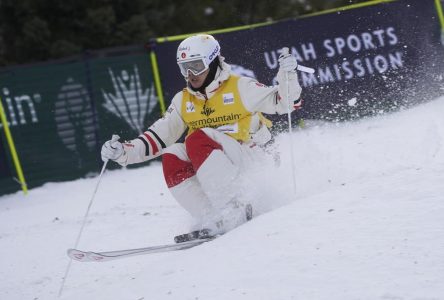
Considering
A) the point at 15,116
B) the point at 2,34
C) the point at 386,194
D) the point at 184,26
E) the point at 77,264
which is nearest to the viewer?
the point at 386,194

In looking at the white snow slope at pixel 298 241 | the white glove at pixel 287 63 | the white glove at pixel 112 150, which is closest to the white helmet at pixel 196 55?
the white glove at pixel 287 63

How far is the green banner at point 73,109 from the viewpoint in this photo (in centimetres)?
939

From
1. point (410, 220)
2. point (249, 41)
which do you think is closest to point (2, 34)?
point (249, 41)

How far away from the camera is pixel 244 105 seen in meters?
5.31

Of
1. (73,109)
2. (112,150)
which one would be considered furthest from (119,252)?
(73,109)

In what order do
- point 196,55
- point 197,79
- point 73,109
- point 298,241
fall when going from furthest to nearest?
point 73,109 → point 197,79 → point 196,55 → point 298,241

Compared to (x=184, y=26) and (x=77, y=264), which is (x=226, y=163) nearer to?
(x=77, y=264)

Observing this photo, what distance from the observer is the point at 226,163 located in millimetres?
5000

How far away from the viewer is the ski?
14.4ft

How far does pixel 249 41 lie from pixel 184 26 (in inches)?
357

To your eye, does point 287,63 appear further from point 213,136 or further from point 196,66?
point 213,136

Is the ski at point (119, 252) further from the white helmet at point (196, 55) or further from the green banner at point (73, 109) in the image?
the green banner at point (73, 109)

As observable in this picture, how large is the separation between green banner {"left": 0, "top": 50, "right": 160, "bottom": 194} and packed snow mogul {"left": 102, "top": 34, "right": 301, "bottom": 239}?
14.0 ft

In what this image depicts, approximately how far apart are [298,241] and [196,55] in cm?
207
